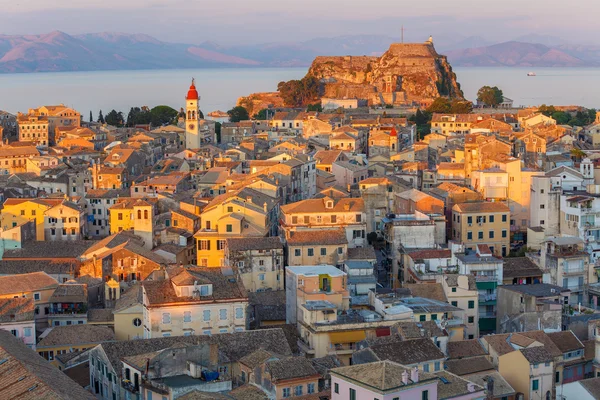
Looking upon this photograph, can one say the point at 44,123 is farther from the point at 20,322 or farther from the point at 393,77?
the point at 20,322

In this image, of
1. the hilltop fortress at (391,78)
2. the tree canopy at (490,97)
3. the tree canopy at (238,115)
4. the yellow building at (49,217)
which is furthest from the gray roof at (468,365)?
the tree canopy at (490,97)

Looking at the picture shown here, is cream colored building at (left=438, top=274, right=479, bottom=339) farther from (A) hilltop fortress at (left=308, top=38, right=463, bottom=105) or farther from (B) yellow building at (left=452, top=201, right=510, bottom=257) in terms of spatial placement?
(A) hilltop fortress at (left=308, top=38, right=463, bottom=105)

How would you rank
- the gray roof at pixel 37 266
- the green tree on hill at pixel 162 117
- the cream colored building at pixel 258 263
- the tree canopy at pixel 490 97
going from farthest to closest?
the tree canopy at pixel 490 97
the green tree on hill at pixel 162 117
the gray roof at pixel 37 266
the cream colored building at pixel 258 263

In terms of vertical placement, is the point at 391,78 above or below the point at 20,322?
above

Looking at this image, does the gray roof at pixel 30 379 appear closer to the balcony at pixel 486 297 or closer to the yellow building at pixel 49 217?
the balcony at pixel 486 297

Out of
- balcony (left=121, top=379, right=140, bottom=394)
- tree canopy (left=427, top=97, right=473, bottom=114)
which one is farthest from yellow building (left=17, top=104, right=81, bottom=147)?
balcony (left=121, top=379, right=140, bottom=394)

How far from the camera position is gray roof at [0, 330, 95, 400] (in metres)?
19.5

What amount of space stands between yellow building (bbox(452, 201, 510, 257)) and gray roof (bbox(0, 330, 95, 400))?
16.4 m

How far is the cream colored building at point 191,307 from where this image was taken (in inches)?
987

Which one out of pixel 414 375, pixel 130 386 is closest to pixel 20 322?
pixel 130 386

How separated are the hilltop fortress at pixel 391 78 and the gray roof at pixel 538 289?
5780 cm

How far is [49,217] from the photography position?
3872 cm

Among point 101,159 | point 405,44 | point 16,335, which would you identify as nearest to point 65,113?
point 101,159

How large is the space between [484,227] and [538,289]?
6.97 metres
